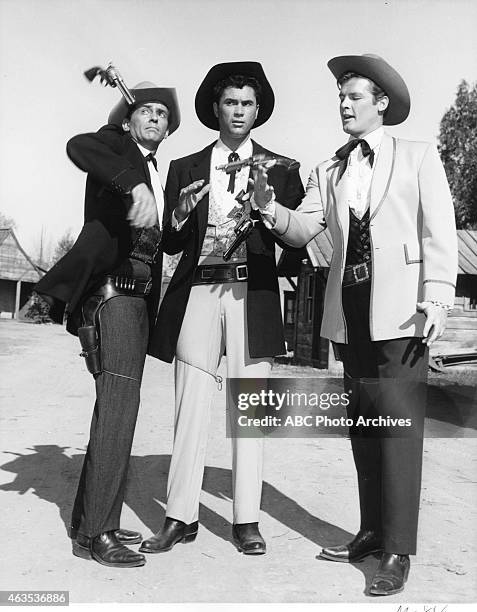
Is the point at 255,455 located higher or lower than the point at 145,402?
higher

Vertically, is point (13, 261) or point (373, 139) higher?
point (373, 139)

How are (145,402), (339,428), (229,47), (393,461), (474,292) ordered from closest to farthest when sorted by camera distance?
(393,461) < (229,47) < (339,428) < (145,402) < (474,292)

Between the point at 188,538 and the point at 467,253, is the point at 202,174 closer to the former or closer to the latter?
the point at 188,538

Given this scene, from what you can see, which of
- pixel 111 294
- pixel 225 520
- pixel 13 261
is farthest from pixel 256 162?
pixel 13 261

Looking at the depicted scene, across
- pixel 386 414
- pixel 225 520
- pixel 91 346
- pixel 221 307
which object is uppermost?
pixel 221 307

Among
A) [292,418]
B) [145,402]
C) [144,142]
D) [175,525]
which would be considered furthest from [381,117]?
[145,402]

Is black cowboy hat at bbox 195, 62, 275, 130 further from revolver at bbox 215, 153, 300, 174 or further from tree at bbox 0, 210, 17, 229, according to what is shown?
tree at bbox 0, 210, 17, 229

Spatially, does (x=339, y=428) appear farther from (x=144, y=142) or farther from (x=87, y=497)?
(x=144, y=142)

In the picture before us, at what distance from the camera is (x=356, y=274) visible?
340 cm

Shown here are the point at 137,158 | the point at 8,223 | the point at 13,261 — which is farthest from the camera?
the point at 8,223

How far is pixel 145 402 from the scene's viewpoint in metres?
8.70

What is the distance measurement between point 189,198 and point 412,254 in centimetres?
103

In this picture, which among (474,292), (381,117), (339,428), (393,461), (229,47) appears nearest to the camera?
(393,461)

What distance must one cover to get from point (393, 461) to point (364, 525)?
49 cm
